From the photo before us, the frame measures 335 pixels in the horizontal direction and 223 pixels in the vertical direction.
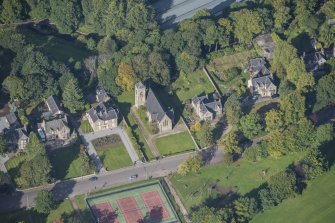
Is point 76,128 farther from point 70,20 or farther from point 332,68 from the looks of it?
point 332,68

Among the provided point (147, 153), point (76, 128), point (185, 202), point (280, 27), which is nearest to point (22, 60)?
point (76, 128)

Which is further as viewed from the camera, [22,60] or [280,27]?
[280,27]

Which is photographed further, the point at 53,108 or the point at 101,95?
the point at 101,95

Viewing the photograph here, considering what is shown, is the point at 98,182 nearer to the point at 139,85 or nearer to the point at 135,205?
the point at 135,205

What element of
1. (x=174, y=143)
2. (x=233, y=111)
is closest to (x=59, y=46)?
(x=174, y=143)

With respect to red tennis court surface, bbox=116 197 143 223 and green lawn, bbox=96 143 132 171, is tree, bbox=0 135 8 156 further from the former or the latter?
red tennis court surface, bbox=116 197 143 223
